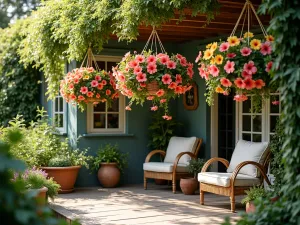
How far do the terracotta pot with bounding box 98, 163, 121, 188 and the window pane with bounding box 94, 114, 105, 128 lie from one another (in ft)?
2.41

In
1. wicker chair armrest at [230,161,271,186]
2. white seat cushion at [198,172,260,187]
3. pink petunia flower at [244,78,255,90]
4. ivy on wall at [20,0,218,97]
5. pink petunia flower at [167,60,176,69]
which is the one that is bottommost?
white seat cushion at [198,172,260,187]

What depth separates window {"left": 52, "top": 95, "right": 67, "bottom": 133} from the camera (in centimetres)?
852

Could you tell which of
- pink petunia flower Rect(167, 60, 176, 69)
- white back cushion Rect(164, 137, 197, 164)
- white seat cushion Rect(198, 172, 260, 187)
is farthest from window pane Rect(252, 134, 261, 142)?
pink petunia flower Rect(167, 60, 176, 69)

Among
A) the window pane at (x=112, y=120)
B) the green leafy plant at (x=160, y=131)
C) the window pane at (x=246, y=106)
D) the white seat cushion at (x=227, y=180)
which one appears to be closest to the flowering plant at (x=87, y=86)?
the window pane at (x=112, y=120)

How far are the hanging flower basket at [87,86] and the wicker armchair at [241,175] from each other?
175 centimetres

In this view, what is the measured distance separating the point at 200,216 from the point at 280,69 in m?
2.99

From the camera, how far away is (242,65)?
3678 millimetres

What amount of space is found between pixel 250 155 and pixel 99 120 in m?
2.99

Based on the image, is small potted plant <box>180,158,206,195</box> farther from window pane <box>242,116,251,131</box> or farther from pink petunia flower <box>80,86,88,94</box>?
pink petunia flower <box>80,86,88,94</box>

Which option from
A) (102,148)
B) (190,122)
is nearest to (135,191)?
(102,148)

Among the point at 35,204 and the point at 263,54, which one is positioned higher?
the point at 263,54

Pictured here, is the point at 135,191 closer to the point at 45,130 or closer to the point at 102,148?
the point at 102,148

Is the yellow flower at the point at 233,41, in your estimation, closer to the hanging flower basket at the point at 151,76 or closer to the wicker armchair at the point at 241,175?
the hanging flower basket at the point at 151,76

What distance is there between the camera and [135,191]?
763cm
